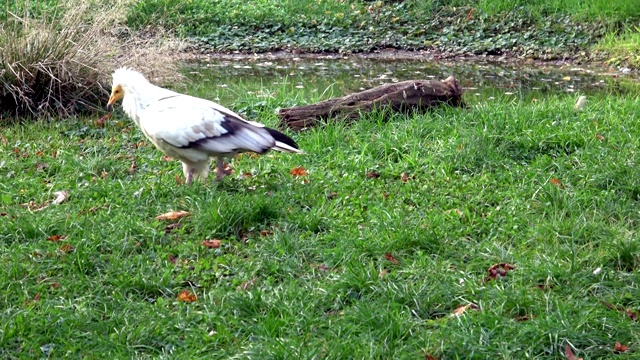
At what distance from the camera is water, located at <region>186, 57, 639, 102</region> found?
10.9 meters

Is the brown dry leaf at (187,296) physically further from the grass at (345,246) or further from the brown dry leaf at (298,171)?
the brown dry leaf at (298,171)

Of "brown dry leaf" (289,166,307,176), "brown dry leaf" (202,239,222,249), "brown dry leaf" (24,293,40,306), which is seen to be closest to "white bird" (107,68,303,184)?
"brown dry leaf" (289,166,307,176)

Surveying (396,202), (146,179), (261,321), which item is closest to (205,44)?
(146,179)

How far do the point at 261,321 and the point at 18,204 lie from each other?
2.49 meters

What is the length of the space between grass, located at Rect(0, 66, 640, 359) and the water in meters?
3.36

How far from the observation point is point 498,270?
4.72 meters

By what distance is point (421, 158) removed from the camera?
6.70m

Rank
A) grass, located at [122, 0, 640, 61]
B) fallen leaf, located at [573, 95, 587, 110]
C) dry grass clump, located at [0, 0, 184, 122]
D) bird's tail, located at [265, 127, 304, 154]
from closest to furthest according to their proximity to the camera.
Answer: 1. bird's tail, located at [265, 127, 304, 154]
2. fallen leaf, located at [573, 95, 587, 110]
3. dry grass clump, located at [0, 0, 184, 122]
4. grass, located at [122, 0, 640, 61]

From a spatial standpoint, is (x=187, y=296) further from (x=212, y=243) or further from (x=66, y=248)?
(x=66, y=248)

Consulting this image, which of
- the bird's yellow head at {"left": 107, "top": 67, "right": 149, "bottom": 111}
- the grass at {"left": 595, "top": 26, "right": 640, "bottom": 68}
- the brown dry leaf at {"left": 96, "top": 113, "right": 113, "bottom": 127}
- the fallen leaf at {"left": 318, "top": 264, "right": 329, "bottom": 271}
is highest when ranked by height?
the bird's yellow head at {"left": 107, "top": 67, "right": 149, "bottom": 111}

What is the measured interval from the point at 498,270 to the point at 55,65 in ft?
18.1

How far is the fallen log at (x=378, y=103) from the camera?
790 centimetres

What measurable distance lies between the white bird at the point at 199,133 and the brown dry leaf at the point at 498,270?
1.84 meters

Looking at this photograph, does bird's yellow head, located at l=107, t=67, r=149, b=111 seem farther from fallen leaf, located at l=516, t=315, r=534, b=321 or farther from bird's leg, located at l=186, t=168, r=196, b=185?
fallen leaf, located at l=516, t=315, r=534, b=321
